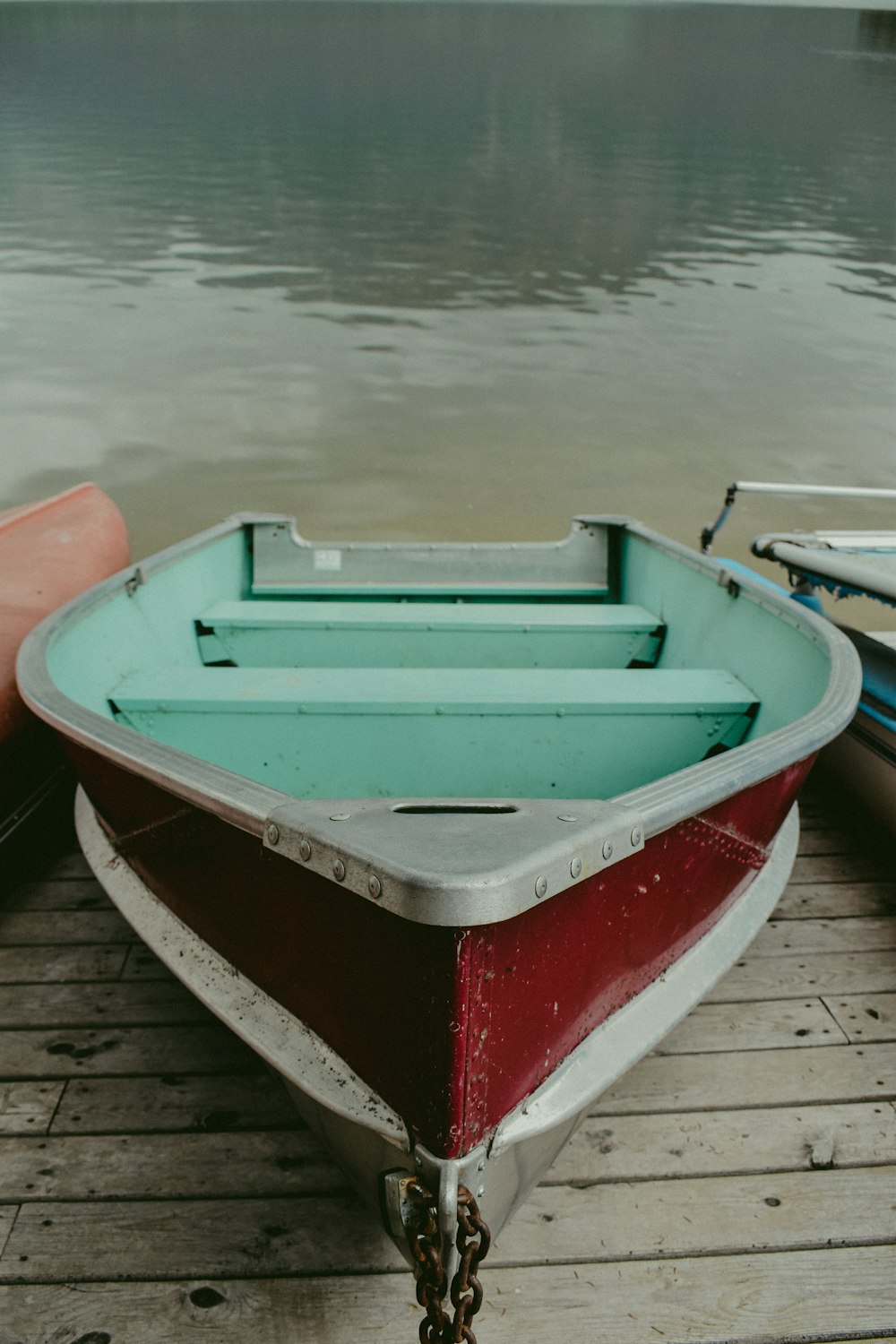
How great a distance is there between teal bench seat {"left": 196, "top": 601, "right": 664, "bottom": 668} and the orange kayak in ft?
1.75

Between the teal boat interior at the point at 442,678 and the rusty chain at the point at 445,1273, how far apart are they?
0.83m

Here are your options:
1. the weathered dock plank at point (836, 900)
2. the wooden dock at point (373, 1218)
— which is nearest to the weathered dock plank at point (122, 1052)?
the wooden dock at point (373, 1218)

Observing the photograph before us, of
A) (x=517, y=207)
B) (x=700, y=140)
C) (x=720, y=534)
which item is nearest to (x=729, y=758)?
(x=720, y=534)

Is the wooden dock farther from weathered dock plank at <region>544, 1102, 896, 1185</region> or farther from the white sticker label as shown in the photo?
the white sticker label

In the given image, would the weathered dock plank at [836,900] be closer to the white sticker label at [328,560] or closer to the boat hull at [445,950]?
the boat hull at [445,950]

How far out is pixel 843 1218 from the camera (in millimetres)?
1940

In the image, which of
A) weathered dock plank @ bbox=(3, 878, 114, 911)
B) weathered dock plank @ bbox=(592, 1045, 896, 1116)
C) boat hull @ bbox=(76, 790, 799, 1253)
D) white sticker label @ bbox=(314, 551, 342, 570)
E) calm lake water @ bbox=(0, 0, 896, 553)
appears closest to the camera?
boat hull @ bbox=(76, 790, 799, 1253)

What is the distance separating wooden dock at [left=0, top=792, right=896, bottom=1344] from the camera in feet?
5.77

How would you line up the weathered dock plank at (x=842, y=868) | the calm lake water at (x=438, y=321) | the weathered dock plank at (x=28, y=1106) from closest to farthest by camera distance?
the weathered dock plank at (x=28, y=1106), the weathered dock plank at (x=842, y=868), the calm lake water at (x=438, y=321)

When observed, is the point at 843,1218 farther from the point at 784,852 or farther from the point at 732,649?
the point at 732,649

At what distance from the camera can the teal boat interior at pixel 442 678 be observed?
258cm

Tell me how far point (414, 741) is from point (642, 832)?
113 cm

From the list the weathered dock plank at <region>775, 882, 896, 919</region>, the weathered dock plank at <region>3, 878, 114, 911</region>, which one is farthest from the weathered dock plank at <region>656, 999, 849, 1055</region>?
the weathered dock plank at <region>3, 878, 114, 911</region>

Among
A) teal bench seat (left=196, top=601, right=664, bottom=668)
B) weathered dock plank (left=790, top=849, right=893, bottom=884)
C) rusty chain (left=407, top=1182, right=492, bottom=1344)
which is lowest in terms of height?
weathered dock plank (left=790, top=849, right=893, bottom=884)
